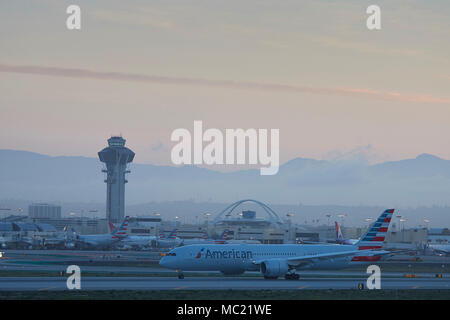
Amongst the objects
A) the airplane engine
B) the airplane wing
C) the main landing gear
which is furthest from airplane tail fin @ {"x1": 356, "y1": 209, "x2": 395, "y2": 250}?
the airplane engine

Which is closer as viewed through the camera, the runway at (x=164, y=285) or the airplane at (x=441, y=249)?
the runway at (x=164, y=285)

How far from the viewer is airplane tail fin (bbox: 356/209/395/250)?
269ft

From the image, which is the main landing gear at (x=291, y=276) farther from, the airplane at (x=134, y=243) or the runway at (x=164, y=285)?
the airplane at (x=134, y=243)

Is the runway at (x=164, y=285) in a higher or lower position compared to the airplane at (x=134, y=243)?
higher

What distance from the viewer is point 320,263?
257ft

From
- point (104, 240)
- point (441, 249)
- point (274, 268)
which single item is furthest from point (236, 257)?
point (441, 249)

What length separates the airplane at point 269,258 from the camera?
73625mm

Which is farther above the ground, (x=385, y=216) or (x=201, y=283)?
(x=385, y=216)

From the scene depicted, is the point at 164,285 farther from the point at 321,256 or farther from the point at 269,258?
the point at 321,256

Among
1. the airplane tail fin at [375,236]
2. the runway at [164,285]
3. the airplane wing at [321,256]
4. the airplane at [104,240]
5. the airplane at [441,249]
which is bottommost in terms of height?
the airplane at [441,249]

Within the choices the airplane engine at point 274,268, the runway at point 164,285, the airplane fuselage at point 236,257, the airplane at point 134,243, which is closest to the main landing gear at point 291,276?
the airplane engine at point 274,268
